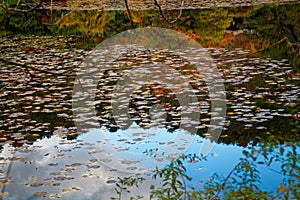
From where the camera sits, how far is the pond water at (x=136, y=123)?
145 inches

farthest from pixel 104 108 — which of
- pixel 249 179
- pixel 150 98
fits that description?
pixel 249 179

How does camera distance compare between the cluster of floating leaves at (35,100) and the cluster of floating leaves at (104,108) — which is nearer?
the cluster of floating leaves at (104,108)

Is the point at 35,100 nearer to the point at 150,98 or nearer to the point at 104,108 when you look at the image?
the point at 104,108

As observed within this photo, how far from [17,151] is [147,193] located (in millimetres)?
1572

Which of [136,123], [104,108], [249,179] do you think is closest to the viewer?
[249,179]

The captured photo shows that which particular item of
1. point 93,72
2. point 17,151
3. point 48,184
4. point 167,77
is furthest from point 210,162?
point 93,72

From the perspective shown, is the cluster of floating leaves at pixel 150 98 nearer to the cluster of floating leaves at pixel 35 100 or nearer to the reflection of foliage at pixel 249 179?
the cluster of floating leaves at pixel 35 100

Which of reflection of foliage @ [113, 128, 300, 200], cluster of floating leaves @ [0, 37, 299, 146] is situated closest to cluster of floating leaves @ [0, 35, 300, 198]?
cluster of floating leaves @ [0, 37, 299, 146]

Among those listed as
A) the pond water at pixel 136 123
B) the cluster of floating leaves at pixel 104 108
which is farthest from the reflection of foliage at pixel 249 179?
the cluster of floating leaves at pixel 104 108

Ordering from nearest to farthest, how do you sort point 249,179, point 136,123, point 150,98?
point 249,179 < point 136,123 < point 150,98

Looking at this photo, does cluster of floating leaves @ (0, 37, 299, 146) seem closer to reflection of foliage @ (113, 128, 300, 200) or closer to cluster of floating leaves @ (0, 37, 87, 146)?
cluster of floating leaves @ (0, 37, 87, 146)

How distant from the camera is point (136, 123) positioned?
514cm

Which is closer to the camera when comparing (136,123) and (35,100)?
(136,123)

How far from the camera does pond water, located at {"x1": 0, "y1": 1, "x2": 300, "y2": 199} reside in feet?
12.1
